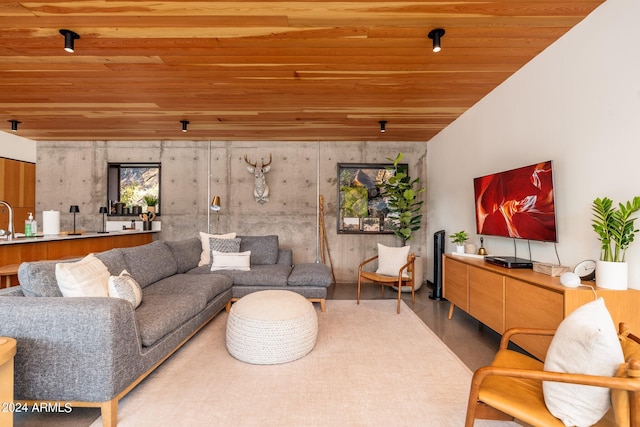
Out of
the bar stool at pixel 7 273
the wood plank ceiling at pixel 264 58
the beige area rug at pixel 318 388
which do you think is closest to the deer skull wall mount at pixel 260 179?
the wood plank ceiling at pixel 264 58

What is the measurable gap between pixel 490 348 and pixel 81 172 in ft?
23.2

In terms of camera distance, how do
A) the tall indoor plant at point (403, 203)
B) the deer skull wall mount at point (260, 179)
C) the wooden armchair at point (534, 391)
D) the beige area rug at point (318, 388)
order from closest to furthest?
1. the wooden armchair at point (534, 391)
2. the beige area rug at point (318, 388)
3. the tall indoor plant at point (403, 203)
4. the deer skull wall mount at point (260, 179)

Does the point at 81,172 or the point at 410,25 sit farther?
the point at 81,172

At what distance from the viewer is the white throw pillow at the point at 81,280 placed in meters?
2.17

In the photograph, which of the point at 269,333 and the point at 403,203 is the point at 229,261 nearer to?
the point at 269,333

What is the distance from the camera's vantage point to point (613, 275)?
201 centimetres

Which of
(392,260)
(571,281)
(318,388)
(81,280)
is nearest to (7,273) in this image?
(81,280)

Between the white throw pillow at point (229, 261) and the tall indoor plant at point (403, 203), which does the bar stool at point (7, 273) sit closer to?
the white throw pillow at point (229, 261)

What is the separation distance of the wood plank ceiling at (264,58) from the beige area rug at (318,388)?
8.68 ft

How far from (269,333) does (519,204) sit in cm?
254

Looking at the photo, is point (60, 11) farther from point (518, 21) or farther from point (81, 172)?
point (81, 172)

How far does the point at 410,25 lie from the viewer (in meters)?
2.41

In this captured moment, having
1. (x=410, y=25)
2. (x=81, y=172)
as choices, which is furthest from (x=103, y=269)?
(x=81, y=172)

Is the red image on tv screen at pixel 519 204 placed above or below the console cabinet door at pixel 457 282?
above
